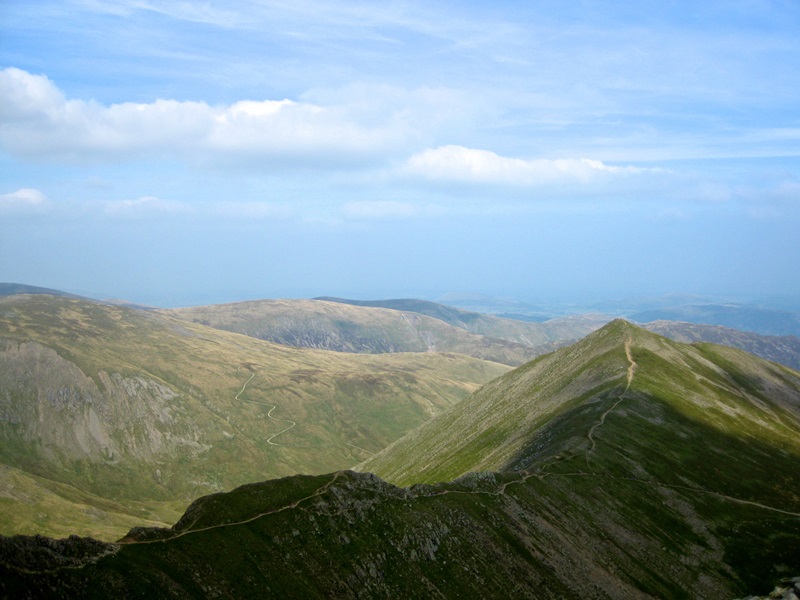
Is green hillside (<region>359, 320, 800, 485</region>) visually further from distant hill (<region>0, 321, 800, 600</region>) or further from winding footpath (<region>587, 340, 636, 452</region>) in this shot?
distant hill (<region>0, 321, 800, 600</region>)

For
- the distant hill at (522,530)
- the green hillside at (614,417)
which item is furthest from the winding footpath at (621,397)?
the distant hill at (522,530)

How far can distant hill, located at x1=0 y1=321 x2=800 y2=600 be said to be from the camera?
60062 mm

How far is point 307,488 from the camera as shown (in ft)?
254

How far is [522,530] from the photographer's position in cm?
8769

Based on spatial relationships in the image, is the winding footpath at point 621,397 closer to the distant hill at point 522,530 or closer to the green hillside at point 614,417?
the green hillside at point 614,417

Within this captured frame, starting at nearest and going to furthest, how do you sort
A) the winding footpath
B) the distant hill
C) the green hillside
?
the distant hill
the winding footpath
the green hillside

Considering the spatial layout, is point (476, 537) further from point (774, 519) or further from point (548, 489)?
point (774, 519)

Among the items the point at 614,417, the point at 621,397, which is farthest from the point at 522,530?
the point at 621,397

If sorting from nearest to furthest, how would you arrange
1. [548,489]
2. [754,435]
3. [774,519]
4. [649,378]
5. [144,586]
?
[144,586]
[548,489]
[774,519]
[754,435]
[649,378]

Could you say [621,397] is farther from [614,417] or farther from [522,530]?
[522,530]

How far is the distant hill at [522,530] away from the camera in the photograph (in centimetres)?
6006

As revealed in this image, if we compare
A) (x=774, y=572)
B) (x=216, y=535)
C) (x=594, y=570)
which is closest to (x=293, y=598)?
(x=216, y=535)

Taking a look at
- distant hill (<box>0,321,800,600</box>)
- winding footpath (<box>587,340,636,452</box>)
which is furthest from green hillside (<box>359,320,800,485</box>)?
distant hill (<box>0,321,800,600</box>)

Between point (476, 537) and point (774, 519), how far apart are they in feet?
200
